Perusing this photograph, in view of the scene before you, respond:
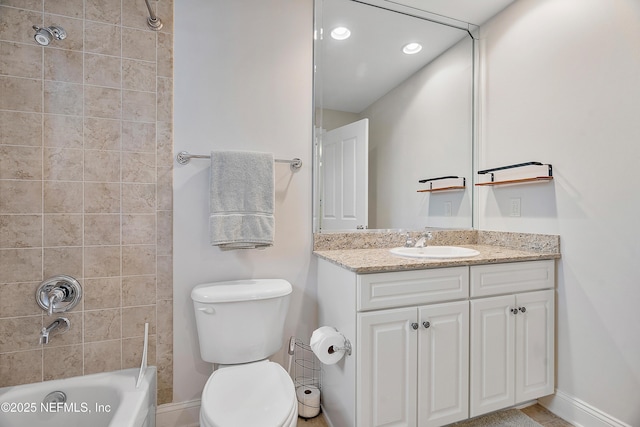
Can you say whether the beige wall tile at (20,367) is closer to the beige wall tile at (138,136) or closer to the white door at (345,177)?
the beige wall tile at (138,136)

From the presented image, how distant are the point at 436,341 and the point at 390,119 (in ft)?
4.37

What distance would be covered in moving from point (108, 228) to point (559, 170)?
7.73 feet

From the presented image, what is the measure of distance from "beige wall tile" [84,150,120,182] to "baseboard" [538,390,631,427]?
2.58 meters

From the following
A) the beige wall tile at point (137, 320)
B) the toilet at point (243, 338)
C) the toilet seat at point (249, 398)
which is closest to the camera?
the toilet seat at point (249, 398)

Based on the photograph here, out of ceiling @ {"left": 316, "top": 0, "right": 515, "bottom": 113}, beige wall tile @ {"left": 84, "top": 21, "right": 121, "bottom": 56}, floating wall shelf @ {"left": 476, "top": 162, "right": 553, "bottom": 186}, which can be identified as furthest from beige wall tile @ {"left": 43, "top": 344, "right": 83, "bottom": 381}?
floating wall shelf @ {"left": 476, "top": 162, "right": 553, "bottom": 186}

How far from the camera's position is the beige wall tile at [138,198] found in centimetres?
146

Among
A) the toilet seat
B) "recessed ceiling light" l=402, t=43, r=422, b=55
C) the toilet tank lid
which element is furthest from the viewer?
"recessed ceiling light" l=402, t=43, r=422, b=55

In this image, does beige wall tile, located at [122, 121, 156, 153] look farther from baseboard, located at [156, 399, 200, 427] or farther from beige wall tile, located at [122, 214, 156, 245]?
baseboard, located at [156, 399, 200, 427]

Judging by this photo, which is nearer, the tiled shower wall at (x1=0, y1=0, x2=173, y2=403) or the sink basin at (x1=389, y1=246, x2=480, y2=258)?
the tiled shower wall at (x1=0, y1=0, x2=173, y2=403)

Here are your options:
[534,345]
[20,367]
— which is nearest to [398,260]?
[534,345]

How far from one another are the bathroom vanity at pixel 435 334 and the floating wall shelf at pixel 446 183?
637 mm

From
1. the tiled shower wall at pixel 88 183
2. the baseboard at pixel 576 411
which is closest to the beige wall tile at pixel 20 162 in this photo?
the tiled shower wall at pixel 88 183

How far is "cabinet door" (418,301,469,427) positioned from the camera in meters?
1.34

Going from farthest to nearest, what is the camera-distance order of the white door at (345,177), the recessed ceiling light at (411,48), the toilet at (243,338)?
1. the recessed ceiling light at (411,48)
2. the white door at (345,177)
3. the toilet at (243,338)
